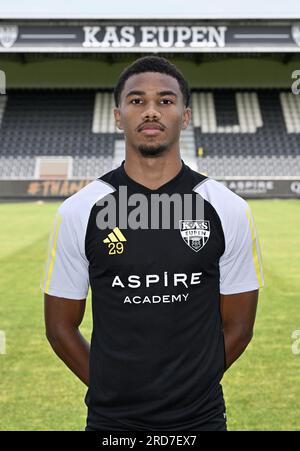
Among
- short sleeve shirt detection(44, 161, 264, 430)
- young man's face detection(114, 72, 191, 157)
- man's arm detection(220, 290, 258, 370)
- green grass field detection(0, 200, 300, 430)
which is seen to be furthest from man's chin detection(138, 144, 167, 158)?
green grass field detection(0, 200, 300, 430)

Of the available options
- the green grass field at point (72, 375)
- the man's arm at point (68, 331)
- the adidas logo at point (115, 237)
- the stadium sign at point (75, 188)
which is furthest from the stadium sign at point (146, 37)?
the adidas logo at point (115, 237)

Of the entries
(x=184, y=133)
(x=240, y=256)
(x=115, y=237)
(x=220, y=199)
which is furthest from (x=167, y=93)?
(x=184, y=133)

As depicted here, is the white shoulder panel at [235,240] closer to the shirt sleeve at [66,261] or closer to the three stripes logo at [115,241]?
the three stripes logo at [115,241]

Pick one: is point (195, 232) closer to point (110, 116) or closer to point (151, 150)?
point (151, 150)

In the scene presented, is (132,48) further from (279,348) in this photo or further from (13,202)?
(279,348)

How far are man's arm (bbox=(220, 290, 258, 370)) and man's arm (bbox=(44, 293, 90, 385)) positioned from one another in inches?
21.2

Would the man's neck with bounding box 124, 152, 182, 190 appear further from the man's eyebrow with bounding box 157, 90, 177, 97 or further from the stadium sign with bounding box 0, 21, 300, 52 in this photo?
the stadium sign with bounding box 0, 21, 300, 52

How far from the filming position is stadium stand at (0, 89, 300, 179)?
87.1ft

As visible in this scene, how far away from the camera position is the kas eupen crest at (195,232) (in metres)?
1.85

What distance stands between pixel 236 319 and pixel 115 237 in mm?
610

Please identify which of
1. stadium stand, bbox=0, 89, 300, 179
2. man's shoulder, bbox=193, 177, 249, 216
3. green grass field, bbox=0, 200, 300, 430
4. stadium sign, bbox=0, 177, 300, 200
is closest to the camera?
man's shoulder, bbox=193, 177, 249, 216

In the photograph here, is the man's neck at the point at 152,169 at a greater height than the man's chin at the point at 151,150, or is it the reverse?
the man's chin at the point at 151,150

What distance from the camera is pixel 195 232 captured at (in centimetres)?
186

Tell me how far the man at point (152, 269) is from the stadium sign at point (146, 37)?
79.0 ft
